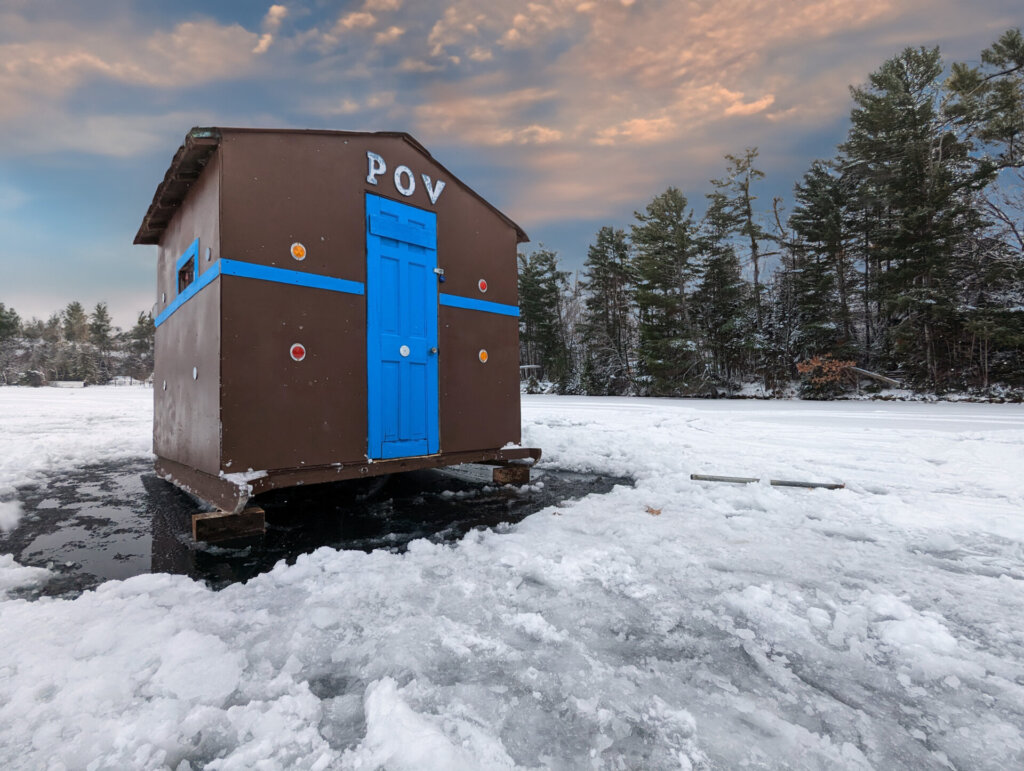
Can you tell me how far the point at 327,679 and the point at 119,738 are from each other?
0.56 m

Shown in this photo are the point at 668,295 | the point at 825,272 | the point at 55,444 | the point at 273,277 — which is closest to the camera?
the point at 273,277

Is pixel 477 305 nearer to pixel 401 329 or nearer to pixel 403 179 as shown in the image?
pixel 401 329

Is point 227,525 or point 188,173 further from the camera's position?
point 188,173

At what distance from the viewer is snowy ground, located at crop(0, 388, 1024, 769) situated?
→ 1.29 m

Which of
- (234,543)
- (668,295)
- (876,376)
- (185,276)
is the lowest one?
(234,543)

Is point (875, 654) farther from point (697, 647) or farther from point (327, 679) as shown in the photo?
point (327, 679)

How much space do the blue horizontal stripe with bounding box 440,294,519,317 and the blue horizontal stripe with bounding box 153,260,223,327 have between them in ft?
6.19

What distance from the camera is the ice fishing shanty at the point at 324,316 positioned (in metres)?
3.30

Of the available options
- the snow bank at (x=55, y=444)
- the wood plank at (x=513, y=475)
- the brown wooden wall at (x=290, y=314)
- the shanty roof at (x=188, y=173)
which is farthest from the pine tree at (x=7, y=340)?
the wood plank at (x=513, y=475)

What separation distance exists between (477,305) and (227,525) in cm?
296

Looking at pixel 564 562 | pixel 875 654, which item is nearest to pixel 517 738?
Answer: pixel 564 562

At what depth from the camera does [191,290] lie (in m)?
3.99

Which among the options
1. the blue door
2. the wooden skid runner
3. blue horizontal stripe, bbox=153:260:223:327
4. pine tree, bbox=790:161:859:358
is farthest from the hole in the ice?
pine tree, bbox=790:161:859:358

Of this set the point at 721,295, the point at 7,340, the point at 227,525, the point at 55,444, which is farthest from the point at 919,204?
the point at 7,340
